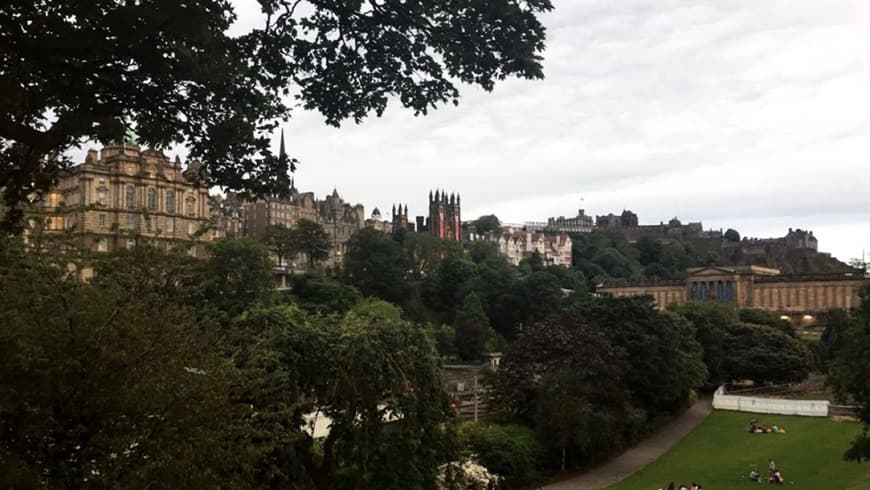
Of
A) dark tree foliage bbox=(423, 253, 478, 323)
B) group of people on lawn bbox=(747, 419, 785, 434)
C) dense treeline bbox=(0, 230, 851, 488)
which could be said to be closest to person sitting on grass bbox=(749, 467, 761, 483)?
dense treeline bbox=(0, 230, 851, 488)

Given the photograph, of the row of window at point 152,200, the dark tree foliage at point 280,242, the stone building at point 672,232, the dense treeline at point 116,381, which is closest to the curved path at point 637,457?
the dense treeline at point 116,381

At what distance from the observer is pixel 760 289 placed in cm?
10531

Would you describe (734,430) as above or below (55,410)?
below

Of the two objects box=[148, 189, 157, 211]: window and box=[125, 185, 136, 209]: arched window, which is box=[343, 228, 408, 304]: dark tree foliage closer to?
box=[148, 189, 157, 211]: window

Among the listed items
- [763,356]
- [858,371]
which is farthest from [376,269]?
[858,371]

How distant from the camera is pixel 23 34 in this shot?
248 inches

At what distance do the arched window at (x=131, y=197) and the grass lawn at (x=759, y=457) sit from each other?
153ft

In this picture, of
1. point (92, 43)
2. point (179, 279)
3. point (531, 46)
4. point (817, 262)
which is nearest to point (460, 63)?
point (531, 46)

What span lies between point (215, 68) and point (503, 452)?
23.9 m

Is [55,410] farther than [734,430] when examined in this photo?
No

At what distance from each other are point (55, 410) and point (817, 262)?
156 meters

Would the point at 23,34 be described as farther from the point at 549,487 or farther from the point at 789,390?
the point at 789,390

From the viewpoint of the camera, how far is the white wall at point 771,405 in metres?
41.4

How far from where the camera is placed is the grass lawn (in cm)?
2862
